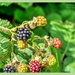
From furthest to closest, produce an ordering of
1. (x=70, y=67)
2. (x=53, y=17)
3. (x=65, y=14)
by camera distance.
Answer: (x=65, y=14), (x=53, y=17), (x=70, y=67)

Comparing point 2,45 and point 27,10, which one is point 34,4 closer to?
point 27,10

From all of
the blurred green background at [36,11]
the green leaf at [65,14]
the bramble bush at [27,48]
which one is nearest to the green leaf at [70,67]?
the bramble bush at [27,48]

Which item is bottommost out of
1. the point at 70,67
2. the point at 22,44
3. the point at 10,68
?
the point at 70,67

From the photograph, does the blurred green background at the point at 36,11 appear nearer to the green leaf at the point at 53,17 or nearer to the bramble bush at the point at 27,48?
the green leaf at the point at 53,17

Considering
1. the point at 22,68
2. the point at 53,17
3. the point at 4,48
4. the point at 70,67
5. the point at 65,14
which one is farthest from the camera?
the point at 65,14

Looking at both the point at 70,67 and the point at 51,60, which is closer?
the point at 51,60

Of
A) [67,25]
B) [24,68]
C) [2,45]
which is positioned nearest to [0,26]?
[2,45]

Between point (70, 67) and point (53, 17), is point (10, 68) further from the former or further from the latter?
point (53, 17)

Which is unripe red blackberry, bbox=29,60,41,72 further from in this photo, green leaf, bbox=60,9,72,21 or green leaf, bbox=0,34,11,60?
green leaf, bbox=60,9,72,21

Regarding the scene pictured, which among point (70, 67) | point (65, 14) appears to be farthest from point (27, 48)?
point (65, 14)

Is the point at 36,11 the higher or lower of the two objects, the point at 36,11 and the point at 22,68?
the higher
